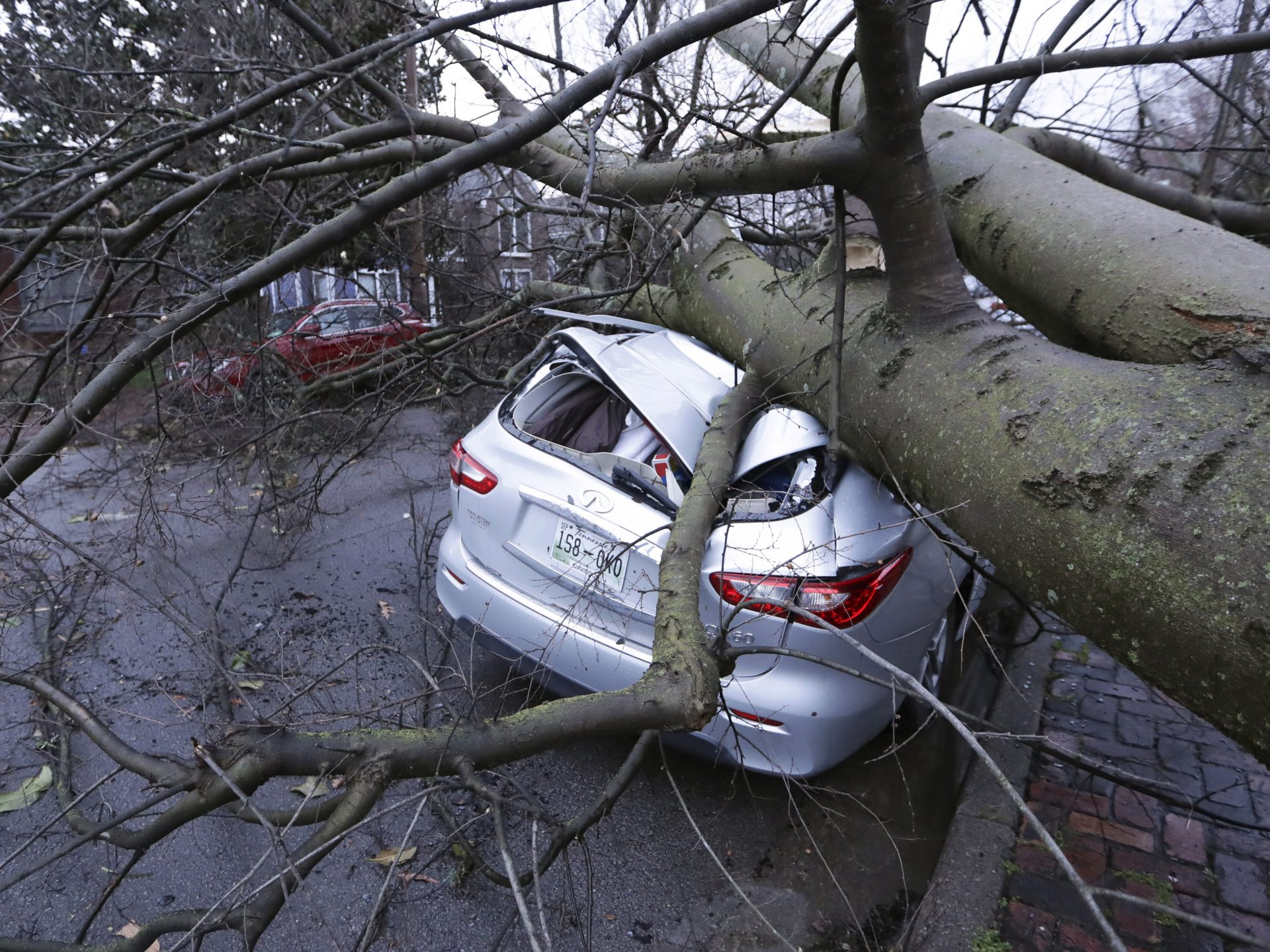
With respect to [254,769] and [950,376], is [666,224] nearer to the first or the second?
[950,376]

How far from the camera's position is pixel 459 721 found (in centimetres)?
177

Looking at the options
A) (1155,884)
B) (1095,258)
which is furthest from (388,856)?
(1095,258)

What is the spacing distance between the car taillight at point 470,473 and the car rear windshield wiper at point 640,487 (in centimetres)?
58

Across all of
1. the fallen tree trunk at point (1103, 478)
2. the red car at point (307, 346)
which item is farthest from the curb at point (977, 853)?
the red car at point (307, 346)

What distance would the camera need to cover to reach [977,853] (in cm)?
289

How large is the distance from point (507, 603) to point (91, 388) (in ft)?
5.48

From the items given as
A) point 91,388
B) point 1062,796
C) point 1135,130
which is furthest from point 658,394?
point 1135,130

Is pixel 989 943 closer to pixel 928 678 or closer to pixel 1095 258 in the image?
pixel 928 678

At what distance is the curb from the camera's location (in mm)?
2539

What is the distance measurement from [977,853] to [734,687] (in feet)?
3.55

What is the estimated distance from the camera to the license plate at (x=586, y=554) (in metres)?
3.01

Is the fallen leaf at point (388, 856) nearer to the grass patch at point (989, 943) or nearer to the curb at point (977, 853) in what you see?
the curb at point (977, 853)

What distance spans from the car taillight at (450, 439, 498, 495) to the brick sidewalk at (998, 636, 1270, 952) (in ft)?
8.16

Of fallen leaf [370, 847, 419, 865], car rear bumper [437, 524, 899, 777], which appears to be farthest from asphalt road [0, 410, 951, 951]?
car rear bumper [437, 524, 899, 777]
